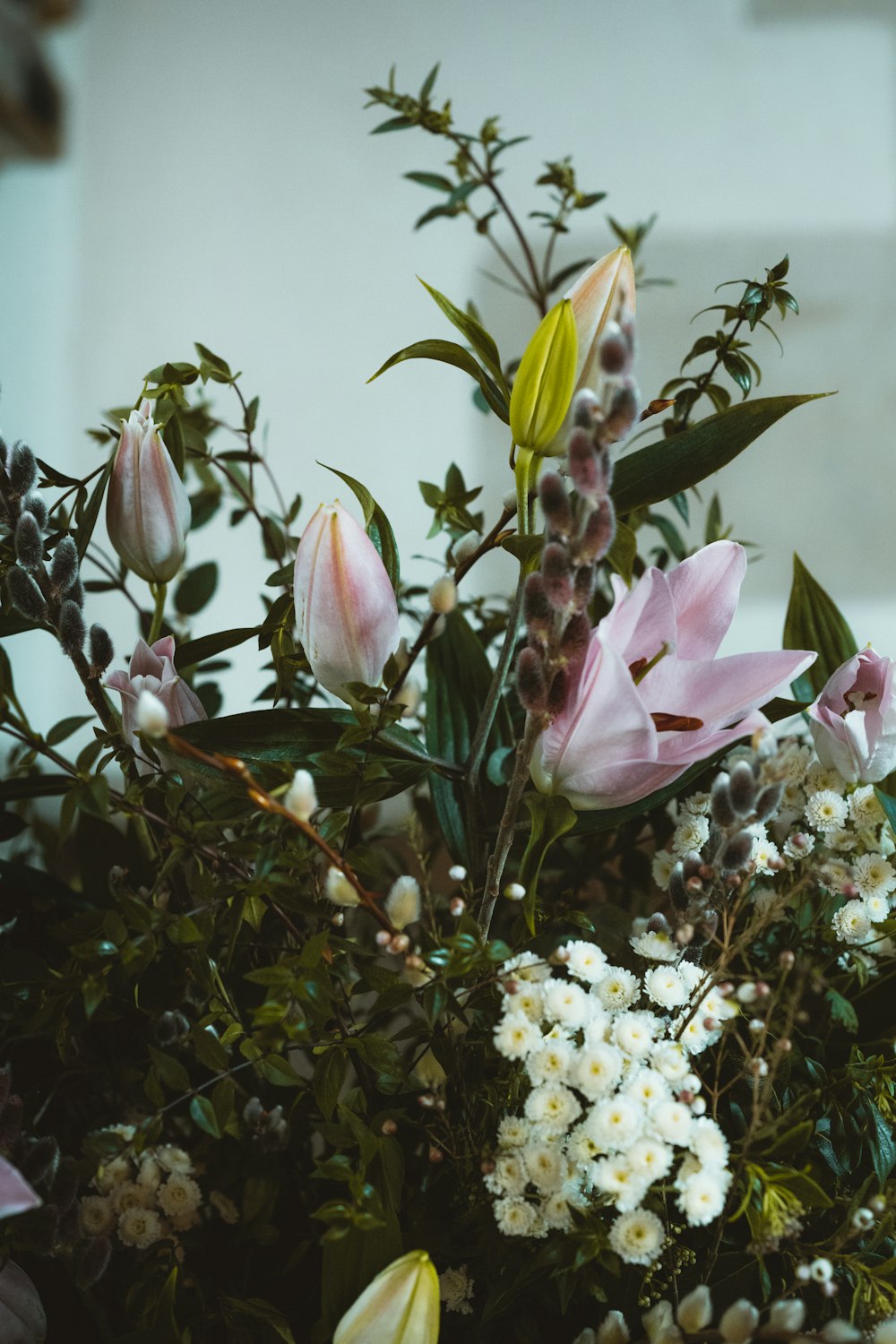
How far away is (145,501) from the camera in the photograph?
451mm

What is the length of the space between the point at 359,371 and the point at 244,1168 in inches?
26.6

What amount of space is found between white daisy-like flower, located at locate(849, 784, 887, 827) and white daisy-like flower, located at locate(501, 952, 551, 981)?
169mm

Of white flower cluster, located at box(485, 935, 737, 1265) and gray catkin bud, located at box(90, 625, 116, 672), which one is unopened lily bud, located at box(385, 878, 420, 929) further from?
gray catkin bud, located at box(90, 625, 116, 672)

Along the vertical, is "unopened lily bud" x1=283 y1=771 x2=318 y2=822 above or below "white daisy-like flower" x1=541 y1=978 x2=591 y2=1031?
above

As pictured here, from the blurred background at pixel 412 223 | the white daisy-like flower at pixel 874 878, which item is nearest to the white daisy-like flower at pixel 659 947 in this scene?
the white daisy-like flower at pixel 874 878

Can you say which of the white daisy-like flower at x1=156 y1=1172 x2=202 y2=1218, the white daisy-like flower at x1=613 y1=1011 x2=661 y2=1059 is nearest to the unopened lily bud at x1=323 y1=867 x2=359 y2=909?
the white daisy-like flower at x1=613 y1=1011 x2=661 y2=1059

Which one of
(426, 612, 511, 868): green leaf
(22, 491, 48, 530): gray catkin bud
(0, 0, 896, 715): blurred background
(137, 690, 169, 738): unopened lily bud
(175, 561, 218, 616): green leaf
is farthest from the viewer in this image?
(0, 0, 896, 715): blurred background

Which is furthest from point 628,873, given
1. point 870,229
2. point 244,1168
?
point 870,229

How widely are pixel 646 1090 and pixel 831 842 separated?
0.16 m

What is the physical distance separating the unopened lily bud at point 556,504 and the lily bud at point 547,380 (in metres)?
0.07

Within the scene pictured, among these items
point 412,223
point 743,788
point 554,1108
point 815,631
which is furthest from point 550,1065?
point 412,223

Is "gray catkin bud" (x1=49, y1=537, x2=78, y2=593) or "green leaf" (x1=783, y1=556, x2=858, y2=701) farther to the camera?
"green leaf" (x1=783, y1=556, x2=858, y2=701)

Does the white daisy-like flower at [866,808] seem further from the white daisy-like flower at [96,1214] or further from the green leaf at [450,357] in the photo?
the white daisy-like flower at [96,1214]

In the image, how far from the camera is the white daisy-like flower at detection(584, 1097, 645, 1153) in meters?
0.33
